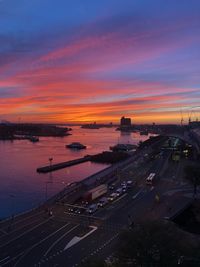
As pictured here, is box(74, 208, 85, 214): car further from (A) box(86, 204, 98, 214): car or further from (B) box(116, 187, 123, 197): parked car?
(B) box(116, 187, 123, 197): parked car

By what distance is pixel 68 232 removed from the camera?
10961mm

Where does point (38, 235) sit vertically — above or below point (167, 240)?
below

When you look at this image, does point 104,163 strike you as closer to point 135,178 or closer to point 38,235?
point 135,178

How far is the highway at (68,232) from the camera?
923cm

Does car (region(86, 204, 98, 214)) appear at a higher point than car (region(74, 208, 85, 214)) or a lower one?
higher

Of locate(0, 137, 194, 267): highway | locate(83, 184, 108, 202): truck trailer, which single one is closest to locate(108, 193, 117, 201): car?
locate(0, 137, 194, 267): highway

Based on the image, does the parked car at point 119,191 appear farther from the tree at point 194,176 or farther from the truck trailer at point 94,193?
the tree at point 194,176

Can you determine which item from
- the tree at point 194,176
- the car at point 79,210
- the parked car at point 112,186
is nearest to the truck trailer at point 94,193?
the parked car at point 112,186

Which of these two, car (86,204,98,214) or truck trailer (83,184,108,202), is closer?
car (86,204,98,214)

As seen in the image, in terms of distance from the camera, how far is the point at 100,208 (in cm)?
1360

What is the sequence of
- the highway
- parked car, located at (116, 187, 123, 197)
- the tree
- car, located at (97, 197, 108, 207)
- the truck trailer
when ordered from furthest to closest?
the tree → parked car, located at (116, 187, 123, 197) → the truck trailer → car, located at (97, 197, 108, 207) → the highway

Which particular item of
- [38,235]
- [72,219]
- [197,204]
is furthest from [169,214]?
[38,235]

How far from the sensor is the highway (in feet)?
30.3

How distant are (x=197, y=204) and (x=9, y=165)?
58.9 feet
